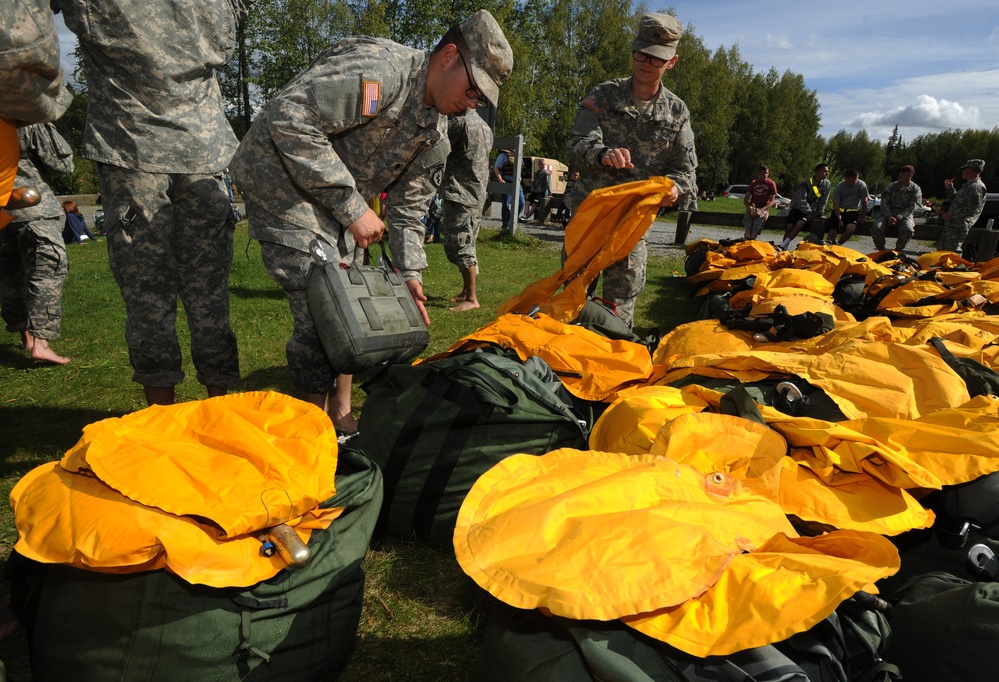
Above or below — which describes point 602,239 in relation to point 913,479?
above

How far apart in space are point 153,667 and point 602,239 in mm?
3149

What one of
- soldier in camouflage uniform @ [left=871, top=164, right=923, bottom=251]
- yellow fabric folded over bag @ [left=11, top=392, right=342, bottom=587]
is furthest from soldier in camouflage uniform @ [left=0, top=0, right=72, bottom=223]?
soldier in camouflage uniform @ [left=871, top=164, right=923, bottom=251]

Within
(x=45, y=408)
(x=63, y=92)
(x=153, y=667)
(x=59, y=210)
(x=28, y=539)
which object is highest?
(x=63, y=92)

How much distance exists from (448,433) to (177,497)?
956mm

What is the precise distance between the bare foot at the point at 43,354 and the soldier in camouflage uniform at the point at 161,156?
73.0 inches

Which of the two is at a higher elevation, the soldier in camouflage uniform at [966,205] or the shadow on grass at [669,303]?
the soldier in camouflage uniform at [966,205]

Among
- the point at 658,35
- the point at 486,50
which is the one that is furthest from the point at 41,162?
the point at 658,35

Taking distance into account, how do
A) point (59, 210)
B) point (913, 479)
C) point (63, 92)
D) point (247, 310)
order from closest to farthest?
point (913, 479) → point (63, 92) → point (59, 210) → point (247, 310)

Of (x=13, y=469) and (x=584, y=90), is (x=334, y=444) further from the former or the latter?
(x=584, y=90)

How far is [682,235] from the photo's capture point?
514 inches

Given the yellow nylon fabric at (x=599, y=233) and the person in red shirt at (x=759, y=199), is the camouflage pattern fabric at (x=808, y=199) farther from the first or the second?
the yellow nylon fabric at (x=599, y=233)

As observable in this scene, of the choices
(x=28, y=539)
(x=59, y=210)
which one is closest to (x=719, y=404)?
(x=28, y=539)

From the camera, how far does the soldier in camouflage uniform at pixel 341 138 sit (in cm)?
228

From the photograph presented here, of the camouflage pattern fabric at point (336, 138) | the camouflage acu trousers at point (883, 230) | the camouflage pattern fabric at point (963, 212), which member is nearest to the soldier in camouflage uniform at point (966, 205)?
the camouflage pattern fabric at point (963, 212)
